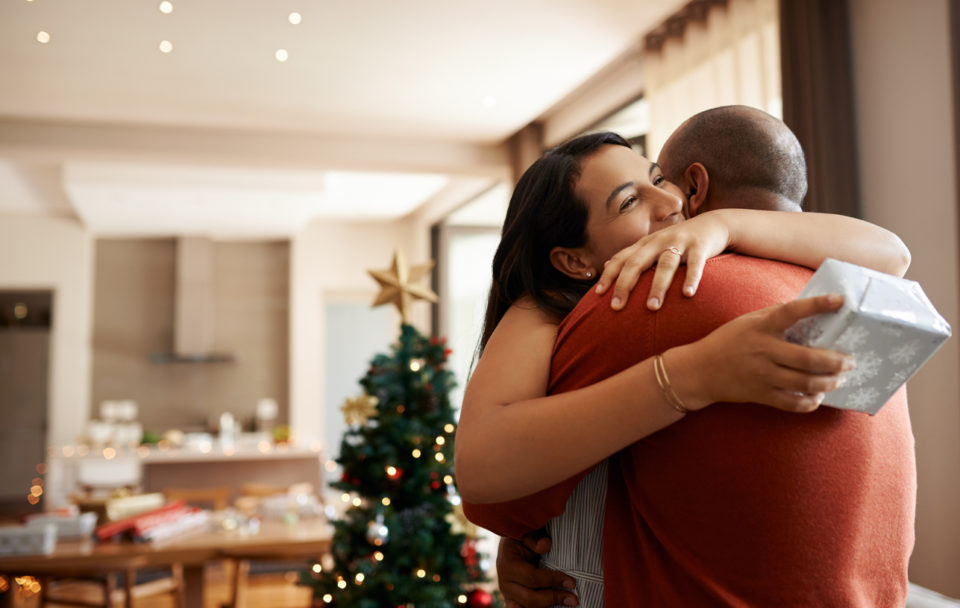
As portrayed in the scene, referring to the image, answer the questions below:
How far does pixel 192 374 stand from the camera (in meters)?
9.04

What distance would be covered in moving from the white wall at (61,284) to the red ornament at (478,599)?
678 centimetres

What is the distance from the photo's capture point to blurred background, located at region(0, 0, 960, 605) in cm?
276

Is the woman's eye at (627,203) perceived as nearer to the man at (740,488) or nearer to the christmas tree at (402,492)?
the man at (740,488)

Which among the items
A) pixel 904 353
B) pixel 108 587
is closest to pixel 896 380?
pixel 904 353

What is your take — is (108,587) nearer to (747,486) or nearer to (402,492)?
(402,492)

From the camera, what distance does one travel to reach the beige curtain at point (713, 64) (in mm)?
3301

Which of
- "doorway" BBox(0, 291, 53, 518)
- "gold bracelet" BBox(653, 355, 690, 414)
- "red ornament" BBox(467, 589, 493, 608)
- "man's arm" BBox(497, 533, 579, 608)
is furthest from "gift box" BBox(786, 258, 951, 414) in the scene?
"doorway" BBox(0, 291, 53, 518)

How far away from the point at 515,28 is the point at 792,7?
4.33ft

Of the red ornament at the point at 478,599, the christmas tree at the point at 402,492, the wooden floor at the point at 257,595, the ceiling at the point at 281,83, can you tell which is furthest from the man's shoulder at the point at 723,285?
the wooden floor at the point at 257,595

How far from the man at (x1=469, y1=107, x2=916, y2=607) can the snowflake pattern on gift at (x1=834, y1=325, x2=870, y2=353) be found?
0.08 m

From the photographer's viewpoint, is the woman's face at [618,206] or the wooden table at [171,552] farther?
the wooden table at [171,552]

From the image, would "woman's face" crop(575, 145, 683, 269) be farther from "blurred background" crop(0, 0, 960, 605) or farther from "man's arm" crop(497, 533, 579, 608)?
"blurred background" crop(0, 0, 960, 605)

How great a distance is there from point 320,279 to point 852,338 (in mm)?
8851

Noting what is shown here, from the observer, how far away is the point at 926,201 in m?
2.58
